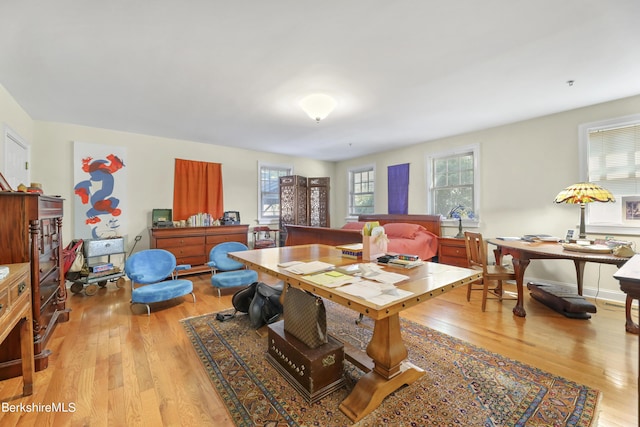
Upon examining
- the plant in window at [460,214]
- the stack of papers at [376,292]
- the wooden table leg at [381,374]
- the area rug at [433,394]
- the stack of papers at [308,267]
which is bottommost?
the area rug at [433,394]

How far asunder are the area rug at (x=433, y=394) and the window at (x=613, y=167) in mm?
2846

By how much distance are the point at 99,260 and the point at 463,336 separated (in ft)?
17.6

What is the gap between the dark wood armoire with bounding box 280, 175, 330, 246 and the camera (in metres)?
5.89

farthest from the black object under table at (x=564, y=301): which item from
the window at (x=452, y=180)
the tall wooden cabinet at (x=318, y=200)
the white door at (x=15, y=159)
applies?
the white door at (x=15, y=159)

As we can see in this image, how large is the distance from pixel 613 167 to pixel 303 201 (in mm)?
5002

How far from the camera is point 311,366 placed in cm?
162

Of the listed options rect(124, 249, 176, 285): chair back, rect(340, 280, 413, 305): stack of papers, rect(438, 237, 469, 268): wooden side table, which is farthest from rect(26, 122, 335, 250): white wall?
rect(340, 280, 413, 305): stack of papers

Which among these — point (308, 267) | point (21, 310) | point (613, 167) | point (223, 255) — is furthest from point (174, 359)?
point (613, 167)

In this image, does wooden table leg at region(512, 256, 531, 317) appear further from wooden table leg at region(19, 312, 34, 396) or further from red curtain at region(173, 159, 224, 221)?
red curtain at region(173, 159, 224, 221)

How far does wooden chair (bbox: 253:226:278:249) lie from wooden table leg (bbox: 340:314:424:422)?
404 centimetres

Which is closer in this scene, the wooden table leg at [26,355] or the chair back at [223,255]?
the wooden table leg at [26,355]

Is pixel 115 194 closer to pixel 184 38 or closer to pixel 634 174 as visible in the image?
pixel 184 38

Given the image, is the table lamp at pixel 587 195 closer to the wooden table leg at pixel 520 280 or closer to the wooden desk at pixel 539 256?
the wooden desk at pixel 539 256

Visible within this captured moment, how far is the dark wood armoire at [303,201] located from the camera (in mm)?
5891
